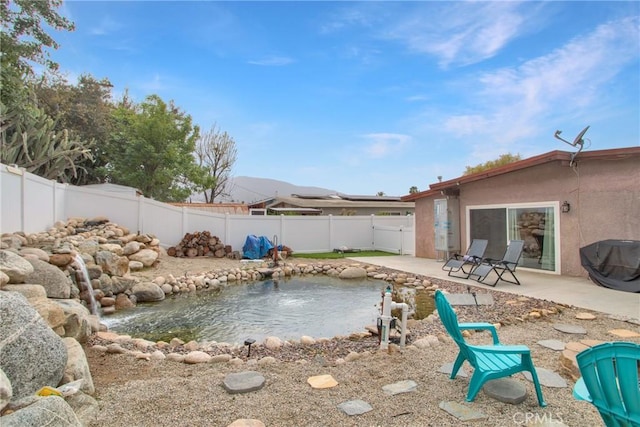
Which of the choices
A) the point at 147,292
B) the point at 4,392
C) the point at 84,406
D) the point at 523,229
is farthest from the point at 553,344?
the point at 147,292

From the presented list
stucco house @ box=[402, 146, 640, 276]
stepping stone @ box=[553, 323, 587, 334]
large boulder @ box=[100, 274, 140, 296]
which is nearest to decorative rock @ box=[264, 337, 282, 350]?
stepping stone @ box=[553, 323, 587, 334]

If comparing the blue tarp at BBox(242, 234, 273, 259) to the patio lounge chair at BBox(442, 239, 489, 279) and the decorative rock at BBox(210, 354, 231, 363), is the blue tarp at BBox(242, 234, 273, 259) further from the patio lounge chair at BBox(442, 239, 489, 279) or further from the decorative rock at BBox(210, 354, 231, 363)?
the decorative rock at BBox(210, 354, 231, 363)

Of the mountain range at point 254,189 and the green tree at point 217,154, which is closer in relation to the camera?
the green tree at point 217,154

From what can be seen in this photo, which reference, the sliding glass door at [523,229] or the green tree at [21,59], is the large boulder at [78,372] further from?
the sliding glass door at [523,229]

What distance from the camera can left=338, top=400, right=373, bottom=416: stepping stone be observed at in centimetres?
279

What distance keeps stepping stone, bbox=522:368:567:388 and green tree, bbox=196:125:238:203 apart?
26063mm

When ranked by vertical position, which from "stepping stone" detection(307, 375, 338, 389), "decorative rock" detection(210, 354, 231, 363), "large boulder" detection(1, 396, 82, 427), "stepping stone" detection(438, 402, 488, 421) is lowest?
"decorative rock" detection(210, 354, 231, 363)

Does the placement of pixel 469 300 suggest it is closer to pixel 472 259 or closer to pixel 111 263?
pixel 472 259

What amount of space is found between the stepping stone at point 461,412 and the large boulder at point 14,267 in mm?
5079

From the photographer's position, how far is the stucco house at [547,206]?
7716 millimetres

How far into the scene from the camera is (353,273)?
1067 cm

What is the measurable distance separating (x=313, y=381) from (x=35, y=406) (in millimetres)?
2126

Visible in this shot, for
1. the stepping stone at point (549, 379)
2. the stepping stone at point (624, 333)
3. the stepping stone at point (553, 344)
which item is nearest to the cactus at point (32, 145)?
the stepping stone at point (549, 379)

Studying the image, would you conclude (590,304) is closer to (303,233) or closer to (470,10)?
(470,10)
